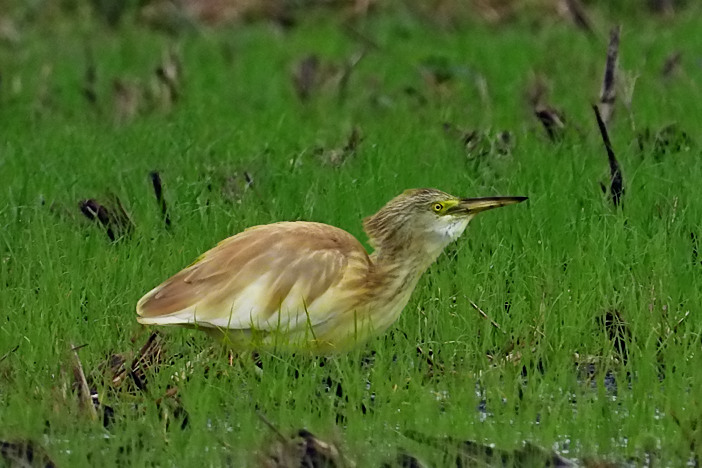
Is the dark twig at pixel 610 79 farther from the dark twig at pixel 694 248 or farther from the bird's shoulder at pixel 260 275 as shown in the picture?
the bird's shoulder at pixel 260 275

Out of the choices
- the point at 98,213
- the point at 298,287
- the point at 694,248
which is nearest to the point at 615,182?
the point at 694,248

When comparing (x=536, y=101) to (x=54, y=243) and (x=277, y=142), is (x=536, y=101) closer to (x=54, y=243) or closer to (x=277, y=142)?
(x=277, y=142)

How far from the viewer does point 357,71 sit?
9719mm

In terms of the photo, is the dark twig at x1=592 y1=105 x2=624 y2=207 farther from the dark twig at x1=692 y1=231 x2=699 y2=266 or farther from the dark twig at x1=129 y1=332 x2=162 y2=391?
the dark twig at x1=129 y1=332 x2=162 y2=391

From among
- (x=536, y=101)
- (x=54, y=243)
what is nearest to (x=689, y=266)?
(x=54, y=243)

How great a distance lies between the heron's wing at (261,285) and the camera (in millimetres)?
4520

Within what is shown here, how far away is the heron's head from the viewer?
480 centimetres

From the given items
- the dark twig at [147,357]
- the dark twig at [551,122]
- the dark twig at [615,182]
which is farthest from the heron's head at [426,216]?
the dark twig at [551,122]

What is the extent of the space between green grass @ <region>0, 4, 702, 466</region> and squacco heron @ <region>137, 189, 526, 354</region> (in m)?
0.10

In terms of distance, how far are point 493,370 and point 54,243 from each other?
1.86 m

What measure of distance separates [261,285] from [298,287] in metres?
0.10

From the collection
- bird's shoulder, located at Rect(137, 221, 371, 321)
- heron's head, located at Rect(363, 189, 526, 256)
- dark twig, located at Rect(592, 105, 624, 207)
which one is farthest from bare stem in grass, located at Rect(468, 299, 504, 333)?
dark twig, located at Rect(592, 105, 624, 207)

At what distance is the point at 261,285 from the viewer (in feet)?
14.9

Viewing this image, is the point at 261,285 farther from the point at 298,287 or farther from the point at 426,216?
the point at 426,216
